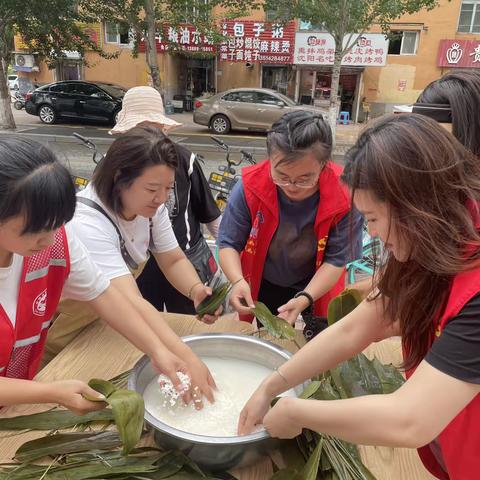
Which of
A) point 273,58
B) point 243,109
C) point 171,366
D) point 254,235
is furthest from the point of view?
point 273,58

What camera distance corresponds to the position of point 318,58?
14.7 m

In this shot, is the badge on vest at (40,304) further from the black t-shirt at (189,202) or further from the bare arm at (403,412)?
the black t-shirt at (189,202)

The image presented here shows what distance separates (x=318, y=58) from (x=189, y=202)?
45.9 ft

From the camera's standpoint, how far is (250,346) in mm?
1317

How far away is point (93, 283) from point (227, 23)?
15736mm

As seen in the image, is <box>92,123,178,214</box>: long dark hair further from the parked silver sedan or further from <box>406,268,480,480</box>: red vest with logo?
the parked silver sedan

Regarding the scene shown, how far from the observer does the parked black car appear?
12297 millimetres

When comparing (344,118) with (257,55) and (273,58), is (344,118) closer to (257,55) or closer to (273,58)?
(273,58)

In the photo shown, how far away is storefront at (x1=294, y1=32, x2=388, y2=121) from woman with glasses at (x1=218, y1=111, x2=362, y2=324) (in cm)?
1341

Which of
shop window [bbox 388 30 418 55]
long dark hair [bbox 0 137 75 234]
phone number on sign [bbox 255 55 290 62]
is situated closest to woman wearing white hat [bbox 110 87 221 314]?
long dark hair [bbox 0 137 75 234]

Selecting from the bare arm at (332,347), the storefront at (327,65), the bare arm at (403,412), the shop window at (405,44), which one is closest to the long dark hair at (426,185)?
the bare arm at (403,412)

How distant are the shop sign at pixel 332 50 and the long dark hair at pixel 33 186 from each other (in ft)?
47.5

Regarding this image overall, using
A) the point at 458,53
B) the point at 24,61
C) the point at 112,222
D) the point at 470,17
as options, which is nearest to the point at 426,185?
the point at 112,222

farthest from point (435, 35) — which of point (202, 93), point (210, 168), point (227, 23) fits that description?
point (210, 168)
